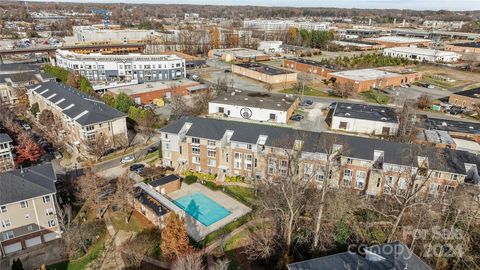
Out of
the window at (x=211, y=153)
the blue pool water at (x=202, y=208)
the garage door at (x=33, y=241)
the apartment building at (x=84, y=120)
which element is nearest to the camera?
the garage door at (x=33, y=241)

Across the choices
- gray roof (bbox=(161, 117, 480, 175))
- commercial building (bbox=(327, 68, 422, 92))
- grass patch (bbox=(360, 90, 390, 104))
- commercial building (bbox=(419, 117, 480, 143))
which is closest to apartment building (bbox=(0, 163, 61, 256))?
gray roof (bbox=(161, 117, 480, 175))

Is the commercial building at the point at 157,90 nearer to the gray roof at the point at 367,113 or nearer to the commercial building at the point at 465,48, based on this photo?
the gray roof at the point at 367,113

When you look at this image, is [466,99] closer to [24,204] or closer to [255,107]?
[255,107]

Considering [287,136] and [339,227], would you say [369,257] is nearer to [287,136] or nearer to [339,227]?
[339,227]

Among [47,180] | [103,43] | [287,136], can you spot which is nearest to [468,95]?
[287,136]

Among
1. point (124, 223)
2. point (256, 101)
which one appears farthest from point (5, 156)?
point (256, 101)

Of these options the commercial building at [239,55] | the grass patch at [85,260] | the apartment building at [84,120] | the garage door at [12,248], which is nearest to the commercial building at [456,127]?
the apartment building at [84,120]

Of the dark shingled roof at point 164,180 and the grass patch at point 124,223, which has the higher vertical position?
the dark shingled roof at point 164,180

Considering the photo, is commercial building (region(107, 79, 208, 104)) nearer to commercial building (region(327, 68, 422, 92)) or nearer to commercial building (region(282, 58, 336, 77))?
commercial building (region(327, 68, 422, 92))
